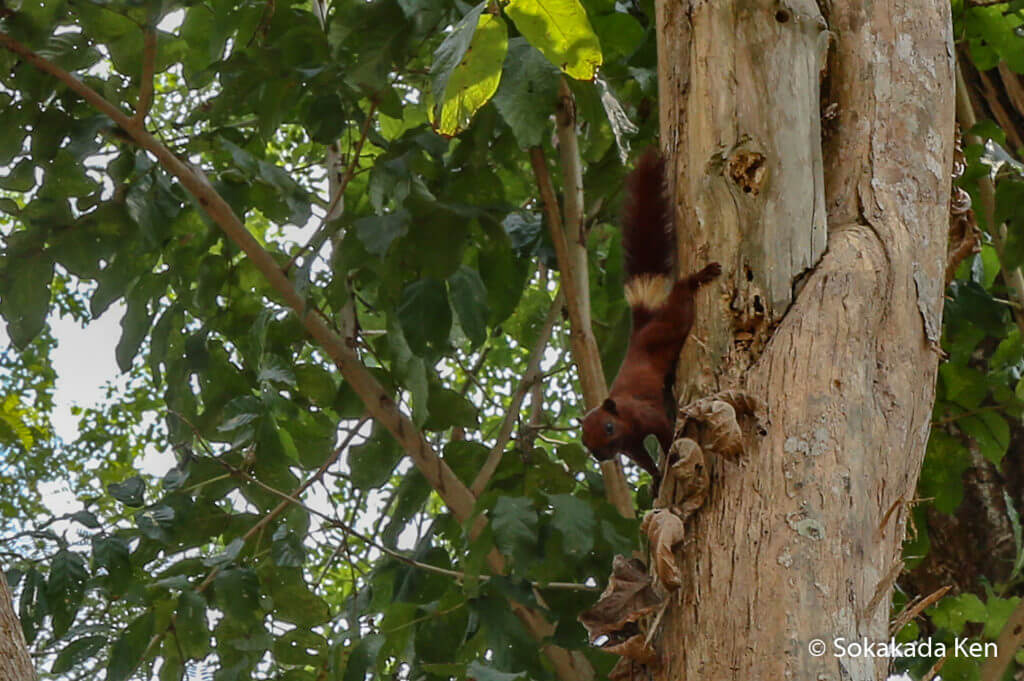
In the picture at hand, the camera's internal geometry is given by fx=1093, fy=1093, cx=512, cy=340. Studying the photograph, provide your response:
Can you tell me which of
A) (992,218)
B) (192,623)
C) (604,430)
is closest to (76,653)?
(192,623)

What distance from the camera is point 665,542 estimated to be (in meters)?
1.58

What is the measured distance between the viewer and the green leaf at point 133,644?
2594 millimetres

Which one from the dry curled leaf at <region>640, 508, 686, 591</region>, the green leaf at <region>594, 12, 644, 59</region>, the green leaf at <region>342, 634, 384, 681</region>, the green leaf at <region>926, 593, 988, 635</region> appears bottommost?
the green leaf at <region>926, 593, 988, 635</region>

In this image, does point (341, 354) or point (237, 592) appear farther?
point (341, 354)

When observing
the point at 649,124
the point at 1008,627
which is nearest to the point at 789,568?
the point at 1008,627

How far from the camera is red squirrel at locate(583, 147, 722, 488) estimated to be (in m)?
2.31

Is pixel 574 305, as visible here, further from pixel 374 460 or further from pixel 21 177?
pixel 21 177

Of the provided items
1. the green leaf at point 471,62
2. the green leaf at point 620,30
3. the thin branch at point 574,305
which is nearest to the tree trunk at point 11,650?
the green leaf at point 471,62

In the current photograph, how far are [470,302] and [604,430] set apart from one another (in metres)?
0.47

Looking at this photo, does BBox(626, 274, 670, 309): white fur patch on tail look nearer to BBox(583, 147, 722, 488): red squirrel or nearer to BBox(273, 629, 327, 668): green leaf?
BBox(583, 147, 722, 488): red squirrel

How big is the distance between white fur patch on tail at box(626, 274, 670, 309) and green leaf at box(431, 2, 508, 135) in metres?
1.13

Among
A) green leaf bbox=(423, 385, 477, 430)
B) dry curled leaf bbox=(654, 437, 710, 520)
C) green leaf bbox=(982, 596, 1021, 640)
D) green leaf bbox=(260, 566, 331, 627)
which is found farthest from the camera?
green leaf bbox=(423, 385, 477, 430)

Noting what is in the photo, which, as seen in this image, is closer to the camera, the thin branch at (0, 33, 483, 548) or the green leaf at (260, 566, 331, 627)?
the thin branch at (0, 33, 483, 548)

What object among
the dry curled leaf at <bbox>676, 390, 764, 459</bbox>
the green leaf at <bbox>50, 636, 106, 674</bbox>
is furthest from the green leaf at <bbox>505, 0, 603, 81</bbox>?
the green leaf at <bbox>50, 636, 106, 674</bbox>
